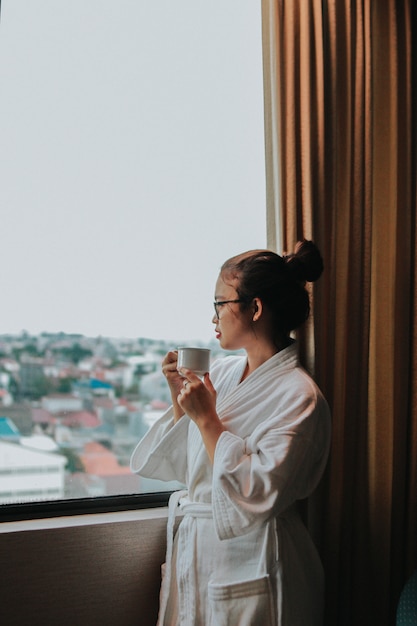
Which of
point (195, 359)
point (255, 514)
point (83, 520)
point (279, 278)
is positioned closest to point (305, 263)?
point (279, 278)

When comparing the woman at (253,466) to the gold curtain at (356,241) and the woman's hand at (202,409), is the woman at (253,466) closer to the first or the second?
the woman's hand at (202,409)

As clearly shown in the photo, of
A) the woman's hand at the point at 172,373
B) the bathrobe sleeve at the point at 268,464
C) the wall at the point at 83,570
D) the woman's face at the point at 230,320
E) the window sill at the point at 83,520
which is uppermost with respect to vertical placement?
the woman's face at the point at 230,320

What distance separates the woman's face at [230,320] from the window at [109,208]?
0.42 metres

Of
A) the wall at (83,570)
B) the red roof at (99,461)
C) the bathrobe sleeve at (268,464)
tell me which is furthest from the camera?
the red roof at (99,461)

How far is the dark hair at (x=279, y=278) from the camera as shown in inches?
60.2

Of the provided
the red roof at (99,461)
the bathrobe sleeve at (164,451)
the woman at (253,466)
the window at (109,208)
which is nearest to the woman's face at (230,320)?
the woman at (253,466)

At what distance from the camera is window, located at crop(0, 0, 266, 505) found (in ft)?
5.85

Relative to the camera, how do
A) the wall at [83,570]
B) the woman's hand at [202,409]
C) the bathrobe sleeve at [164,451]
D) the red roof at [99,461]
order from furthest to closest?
the red roof at [99,461] → the bathrobe sleeve at [164,451] → the wall at [83,570] → the woman's hand at [202,409]

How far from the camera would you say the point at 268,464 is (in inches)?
54.0

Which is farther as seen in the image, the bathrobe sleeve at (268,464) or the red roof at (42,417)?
the red roof at (42,417)

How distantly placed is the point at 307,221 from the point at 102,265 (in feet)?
2.09

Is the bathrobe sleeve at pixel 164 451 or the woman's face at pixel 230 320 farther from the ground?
the woman's face at pixel 230 320

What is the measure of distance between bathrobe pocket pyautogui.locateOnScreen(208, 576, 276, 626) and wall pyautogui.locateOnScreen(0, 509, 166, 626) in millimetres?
368

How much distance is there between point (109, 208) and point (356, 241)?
78 centimetres
